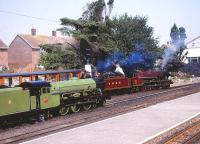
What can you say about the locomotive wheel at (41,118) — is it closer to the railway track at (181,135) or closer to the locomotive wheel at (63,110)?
the locomotive wheel at (63,110)

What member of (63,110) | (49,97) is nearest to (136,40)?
(63,110)

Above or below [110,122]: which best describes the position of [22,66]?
above

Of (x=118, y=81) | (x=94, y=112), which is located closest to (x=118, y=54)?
(x=118, y=81)

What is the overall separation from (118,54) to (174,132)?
27061 millimetres

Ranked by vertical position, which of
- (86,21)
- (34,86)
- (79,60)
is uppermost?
(86,21)

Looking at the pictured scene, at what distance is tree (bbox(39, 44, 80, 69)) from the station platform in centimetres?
1891

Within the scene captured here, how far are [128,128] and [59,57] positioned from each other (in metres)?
24.0

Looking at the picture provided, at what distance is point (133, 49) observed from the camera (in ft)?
142

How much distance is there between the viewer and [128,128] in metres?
14.8

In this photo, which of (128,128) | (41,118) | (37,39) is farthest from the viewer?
(37,39)

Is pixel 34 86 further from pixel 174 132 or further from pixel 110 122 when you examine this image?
pixel 174 132

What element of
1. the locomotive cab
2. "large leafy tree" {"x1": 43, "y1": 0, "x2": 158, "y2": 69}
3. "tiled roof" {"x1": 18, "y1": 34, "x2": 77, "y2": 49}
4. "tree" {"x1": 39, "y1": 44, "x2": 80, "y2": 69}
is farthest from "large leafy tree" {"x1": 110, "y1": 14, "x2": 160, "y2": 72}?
the locomotive cab

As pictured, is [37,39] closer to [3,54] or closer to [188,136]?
[3,54]

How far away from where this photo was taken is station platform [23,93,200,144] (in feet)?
42.1
